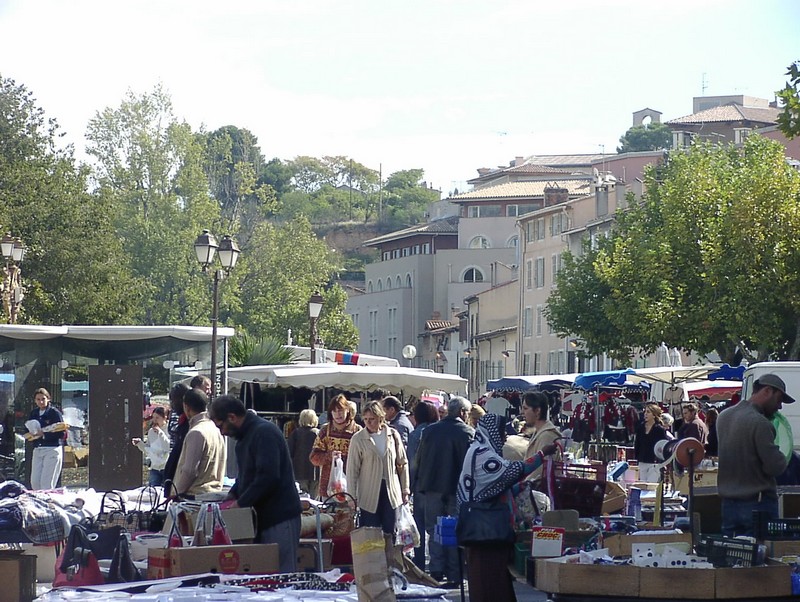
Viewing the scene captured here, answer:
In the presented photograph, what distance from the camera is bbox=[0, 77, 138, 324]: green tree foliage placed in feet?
179

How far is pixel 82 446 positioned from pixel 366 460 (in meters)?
15.5

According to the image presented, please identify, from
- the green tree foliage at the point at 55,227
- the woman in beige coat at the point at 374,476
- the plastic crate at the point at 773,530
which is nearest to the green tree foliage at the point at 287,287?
the green tree foliage at the point at 55,227

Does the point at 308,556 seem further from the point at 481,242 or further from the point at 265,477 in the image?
the point at 481,242

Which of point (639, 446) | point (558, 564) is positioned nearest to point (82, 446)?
point (639, 446)

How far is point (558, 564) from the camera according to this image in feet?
27.5

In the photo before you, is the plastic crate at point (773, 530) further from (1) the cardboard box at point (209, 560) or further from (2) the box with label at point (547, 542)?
(1) the cardboard box at point (209, 560)

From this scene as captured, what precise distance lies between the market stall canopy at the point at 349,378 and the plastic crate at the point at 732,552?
16.9 meters

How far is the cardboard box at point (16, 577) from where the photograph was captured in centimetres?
931

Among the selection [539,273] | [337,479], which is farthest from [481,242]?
[337,479]

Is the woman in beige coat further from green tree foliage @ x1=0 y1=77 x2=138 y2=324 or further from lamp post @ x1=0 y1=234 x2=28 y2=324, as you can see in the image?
green tree foliage @ x1=0 y1=77 x2=138 y2=324

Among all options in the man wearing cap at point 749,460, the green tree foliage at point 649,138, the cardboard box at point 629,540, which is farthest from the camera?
the green tree foliage at point 649,138

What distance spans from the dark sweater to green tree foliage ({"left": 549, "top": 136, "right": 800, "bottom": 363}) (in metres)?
36.8

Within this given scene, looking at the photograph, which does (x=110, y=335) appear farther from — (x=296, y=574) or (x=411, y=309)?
(x=411, y=309)

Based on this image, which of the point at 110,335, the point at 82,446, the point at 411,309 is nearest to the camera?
the point at 110,335
